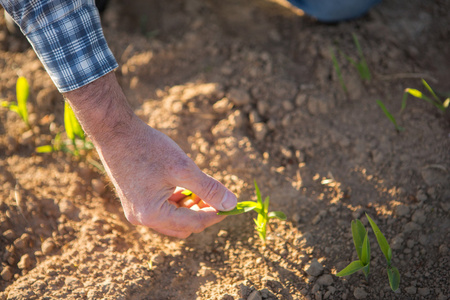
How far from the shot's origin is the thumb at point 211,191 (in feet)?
4.28

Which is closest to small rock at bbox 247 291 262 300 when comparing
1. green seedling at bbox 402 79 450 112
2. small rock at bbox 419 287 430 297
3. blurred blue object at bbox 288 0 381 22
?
small rock at bbox 419 287 430 297

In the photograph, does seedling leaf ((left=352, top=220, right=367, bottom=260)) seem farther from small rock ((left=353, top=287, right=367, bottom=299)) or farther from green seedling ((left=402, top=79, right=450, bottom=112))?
green seedling ((left=402, top=79, right=450, bottom=112))

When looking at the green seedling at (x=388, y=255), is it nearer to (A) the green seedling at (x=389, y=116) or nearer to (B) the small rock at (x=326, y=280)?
(B) the small rock at (x=326, y=280)

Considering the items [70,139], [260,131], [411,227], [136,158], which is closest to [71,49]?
[136,158]

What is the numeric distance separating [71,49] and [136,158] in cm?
42

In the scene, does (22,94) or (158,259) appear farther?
(22,94)

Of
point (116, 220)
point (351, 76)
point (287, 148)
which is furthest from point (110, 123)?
point (351, 76)

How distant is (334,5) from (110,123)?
134 cm

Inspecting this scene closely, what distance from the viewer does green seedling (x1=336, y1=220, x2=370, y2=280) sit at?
1312 millimetres

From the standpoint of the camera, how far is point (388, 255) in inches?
53.4

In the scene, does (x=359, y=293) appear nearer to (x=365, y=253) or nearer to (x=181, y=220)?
(x=365, y=253)

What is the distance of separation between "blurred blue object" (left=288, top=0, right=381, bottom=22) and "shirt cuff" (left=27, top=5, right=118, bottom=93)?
47.6 inches

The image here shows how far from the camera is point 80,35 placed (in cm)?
129

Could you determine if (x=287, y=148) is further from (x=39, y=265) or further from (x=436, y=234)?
(x=39, y=265)
